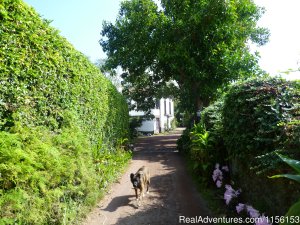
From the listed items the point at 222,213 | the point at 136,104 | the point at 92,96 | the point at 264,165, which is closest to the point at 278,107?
the point at 264,165

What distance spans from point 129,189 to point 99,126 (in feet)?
8.52

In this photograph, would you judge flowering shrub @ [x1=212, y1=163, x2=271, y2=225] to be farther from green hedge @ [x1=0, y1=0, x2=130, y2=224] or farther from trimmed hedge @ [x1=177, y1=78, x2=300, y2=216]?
green hedge @ [x1=0, y1=0, x2=130, y2=224]

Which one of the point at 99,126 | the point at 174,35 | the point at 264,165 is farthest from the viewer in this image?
the point at 174,35

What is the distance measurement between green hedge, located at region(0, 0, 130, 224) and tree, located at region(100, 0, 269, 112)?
34.7ft

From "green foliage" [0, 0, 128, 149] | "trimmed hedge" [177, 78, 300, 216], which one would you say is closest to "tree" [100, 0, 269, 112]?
"green foliage" [0, 0, 128, 149]

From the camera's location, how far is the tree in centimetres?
1702

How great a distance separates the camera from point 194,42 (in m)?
18.2

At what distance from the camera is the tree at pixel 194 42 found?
55.8 ft

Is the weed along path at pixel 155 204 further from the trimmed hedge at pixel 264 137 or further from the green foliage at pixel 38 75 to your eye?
the green foliage at pixel 38 75

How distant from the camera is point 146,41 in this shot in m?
18.9

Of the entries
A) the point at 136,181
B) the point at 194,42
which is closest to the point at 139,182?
the point at 136,181

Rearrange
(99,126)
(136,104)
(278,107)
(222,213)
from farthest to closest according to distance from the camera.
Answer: (136,104) → (99,126) → (222,213) → (278,107)

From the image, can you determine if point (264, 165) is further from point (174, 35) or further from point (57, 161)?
point (174, 35)

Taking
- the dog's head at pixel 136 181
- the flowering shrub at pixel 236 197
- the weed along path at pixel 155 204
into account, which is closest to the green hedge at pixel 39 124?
the weed along path at pixel 155 204
